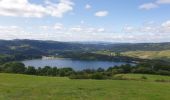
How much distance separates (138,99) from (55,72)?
249 ft

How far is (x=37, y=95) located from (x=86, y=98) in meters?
3.99

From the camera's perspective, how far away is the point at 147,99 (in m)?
23.2

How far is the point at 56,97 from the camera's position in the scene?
2219 centimetres

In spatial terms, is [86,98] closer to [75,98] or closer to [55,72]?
[75,98]

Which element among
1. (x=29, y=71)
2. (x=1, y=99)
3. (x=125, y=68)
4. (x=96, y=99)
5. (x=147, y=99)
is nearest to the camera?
(x=1, y=99)

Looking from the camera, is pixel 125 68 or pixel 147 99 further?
pixel 125 68

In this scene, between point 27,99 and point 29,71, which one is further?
point 29,71

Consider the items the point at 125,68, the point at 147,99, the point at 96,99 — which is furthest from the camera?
the point at 125,68

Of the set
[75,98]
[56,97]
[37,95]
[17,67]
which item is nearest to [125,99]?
[75,98]

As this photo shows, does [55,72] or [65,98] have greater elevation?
[65,98]

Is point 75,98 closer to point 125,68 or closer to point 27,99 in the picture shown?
point 27,99

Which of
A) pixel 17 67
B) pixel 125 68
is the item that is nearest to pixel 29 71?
pixel 17 67

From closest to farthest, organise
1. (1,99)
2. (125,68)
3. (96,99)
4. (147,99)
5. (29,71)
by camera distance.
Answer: (1,99) → (96,99) → (147,99) → (29,71) → (125,68)

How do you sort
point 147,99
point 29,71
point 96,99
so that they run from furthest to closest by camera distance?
point 29,71
point 147,99
point 96,99
